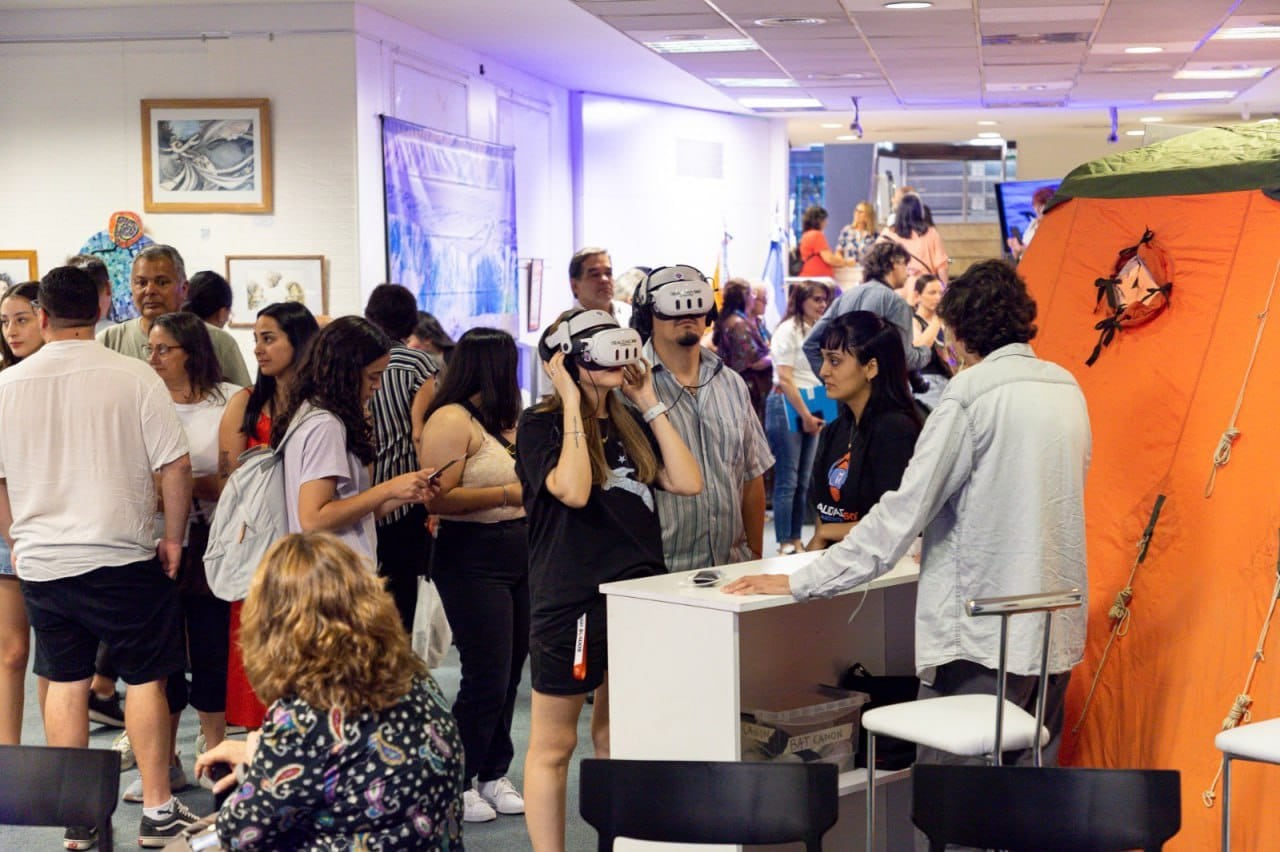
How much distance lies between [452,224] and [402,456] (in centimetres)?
435

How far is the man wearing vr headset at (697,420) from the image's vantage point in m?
3.68

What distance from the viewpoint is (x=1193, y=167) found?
3947mm

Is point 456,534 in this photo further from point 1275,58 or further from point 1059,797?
point 1275,58

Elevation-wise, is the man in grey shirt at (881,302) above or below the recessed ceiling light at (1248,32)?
below

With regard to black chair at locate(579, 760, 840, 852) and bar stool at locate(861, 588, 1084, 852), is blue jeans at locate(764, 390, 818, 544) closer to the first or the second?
bar stool at locate(861, 588, 1084, 852)

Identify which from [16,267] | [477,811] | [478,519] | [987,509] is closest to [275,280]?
[16,267]

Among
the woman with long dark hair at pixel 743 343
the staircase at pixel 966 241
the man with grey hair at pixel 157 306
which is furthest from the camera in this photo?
the staircase at pixel 966 241

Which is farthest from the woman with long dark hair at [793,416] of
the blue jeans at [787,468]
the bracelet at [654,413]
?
the bracelet at [654,413]

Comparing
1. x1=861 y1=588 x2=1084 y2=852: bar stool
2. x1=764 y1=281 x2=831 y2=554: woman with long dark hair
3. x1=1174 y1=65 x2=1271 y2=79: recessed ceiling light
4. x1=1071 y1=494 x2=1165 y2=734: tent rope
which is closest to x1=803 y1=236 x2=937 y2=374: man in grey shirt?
A: x1=764 y1=281 x2=831 y2=554: woman with long dark hair

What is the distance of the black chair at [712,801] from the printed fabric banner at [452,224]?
17.7ft

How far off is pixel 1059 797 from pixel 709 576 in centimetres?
97

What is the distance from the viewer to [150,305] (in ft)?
17.1

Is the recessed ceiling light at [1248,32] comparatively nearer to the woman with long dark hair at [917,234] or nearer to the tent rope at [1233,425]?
the woman with long dark hair at [917,234]

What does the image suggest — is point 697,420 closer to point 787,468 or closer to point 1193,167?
point 1193,167
